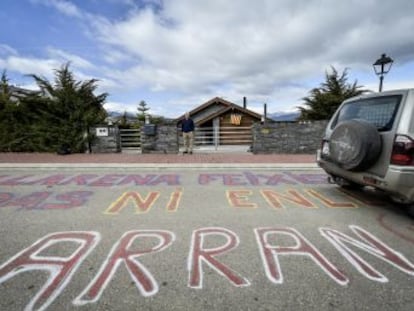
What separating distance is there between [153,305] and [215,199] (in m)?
2.98

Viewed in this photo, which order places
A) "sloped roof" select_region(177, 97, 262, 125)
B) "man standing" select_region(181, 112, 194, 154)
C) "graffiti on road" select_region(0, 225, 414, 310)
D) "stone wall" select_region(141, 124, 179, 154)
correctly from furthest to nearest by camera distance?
"sloped roof" select_region(177, 97, 262, 125), "stone wall" select_region(141, 124, 179, 154), "man standing" select_region(181, 112, 194, 154), "graffiti on road" select_region(0, 225, 414, 310)

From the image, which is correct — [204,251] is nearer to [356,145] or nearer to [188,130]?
[356,145]

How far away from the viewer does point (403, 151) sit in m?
3.36

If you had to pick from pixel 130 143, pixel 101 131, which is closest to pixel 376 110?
pixel 101 131

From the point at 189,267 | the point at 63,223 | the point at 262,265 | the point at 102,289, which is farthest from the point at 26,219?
the point at 262,265

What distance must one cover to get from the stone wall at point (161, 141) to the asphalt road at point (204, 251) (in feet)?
23.7

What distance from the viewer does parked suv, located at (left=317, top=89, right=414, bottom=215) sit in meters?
3.38

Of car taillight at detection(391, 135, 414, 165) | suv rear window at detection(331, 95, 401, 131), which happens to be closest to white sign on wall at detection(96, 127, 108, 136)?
suv rear window at detection(331, 95, 401, 131)

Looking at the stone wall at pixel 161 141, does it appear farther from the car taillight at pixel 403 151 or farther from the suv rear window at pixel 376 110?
the car taillight at pixel 403 151

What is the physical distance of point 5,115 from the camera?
1287cm

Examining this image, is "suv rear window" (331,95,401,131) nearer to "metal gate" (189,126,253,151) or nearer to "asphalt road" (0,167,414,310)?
"asphalt road" (0,167,414,310)

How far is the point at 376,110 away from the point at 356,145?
0.74 meters

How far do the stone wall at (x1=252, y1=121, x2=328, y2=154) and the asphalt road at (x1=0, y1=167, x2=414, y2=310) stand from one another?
7108mm

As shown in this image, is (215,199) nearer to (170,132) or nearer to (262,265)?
(262,265)
